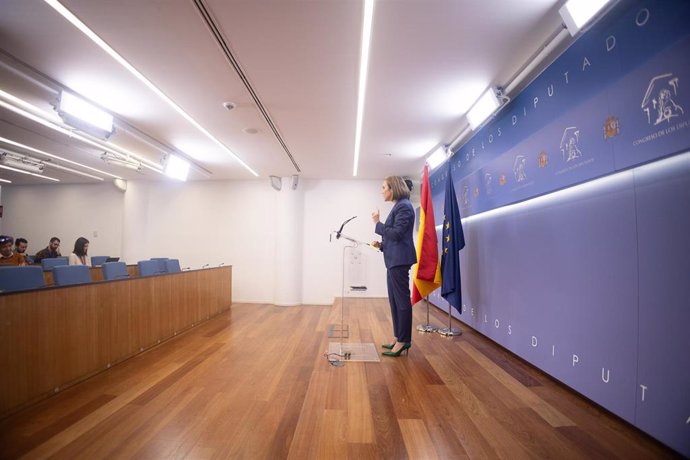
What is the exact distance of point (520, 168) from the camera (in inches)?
119

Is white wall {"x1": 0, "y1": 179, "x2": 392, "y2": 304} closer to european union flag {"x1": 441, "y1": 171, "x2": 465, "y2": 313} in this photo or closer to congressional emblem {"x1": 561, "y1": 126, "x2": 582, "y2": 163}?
european union flag {"x1": 441, "y1": 171, "x2": 465, "y2": 313}

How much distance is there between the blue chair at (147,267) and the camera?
4.44 m

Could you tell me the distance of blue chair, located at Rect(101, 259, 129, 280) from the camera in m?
3.90

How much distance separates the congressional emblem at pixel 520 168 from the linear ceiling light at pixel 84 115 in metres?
4.65

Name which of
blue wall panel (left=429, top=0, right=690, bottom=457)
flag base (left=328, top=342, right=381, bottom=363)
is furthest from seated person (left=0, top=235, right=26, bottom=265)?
blue wall panel (left=429, top=0, right=690, bottom=457)

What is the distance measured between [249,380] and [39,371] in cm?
147

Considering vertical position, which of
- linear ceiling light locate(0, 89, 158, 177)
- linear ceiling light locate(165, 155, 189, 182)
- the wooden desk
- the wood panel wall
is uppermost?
linear ceiling light locate(0, 89, 158, 177)

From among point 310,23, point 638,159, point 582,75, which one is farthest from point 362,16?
point 638,159

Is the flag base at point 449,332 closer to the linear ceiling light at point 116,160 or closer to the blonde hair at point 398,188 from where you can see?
the blonde hair at point 398,188

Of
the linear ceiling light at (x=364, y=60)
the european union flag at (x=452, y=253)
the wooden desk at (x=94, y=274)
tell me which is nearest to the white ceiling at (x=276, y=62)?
the linear ceiling light at (x=364, y=60)

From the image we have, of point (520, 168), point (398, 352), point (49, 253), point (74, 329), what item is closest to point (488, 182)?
point (520, 168)

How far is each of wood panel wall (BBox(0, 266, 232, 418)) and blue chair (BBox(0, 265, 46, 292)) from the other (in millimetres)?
388

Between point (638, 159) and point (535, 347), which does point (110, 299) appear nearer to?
point (535, 347)

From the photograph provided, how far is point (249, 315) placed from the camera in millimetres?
5730
